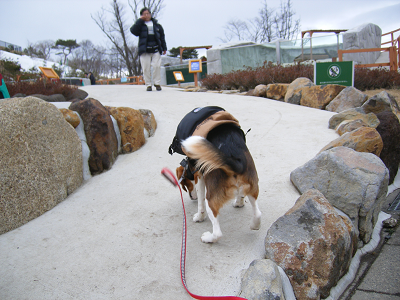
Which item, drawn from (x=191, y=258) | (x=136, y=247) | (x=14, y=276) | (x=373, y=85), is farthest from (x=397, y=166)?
(x=373, y=85)

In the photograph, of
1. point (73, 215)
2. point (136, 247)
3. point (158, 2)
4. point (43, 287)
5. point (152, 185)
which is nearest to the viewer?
point (43, 287)

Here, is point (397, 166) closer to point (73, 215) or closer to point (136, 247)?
point (136, 247)

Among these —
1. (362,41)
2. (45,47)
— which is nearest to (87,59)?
(45,47)

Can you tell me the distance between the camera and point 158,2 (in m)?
26.8

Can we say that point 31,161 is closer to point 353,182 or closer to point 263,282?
point 263,282

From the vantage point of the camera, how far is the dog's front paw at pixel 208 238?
229 cm

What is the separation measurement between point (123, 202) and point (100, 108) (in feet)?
5.17

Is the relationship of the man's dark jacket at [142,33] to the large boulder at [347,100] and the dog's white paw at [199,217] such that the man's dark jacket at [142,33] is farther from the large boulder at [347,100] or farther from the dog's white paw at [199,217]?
the dog's white paw at [199,217]

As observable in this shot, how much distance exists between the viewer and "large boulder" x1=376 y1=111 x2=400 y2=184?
11.6ft

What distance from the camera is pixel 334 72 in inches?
277

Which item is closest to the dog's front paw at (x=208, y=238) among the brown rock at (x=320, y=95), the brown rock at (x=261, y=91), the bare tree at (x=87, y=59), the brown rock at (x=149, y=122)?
the brown rock at (x=149, y=122)

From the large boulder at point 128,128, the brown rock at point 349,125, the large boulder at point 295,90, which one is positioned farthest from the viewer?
the large boulder at point 295,90

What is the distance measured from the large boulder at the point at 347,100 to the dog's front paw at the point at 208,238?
4.71 meters

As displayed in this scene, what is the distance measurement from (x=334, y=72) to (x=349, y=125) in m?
3.49
